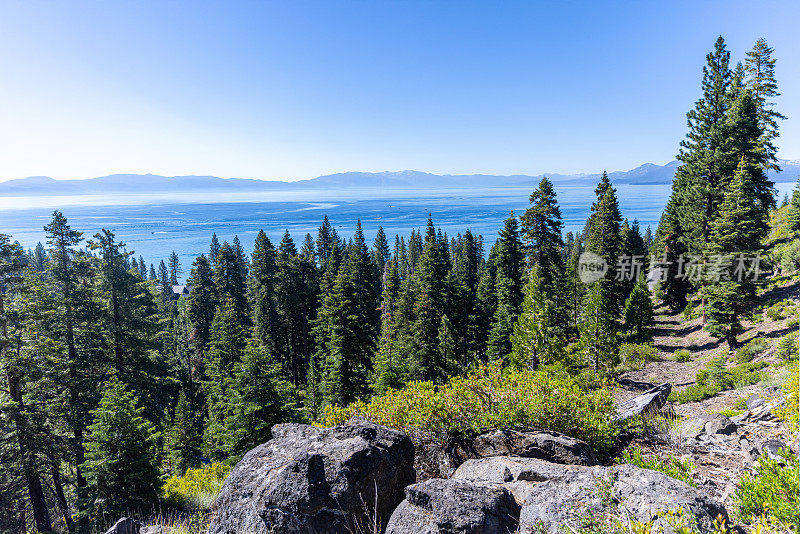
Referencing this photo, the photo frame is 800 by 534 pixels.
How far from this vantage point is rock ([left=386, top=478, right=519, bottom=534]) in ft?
16.1

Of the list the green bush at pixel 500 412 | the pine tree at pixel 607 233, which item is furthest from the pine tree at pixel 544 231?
the green bush at pixel 500 412

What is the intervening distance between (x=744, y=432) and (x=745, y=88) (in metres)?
31.5

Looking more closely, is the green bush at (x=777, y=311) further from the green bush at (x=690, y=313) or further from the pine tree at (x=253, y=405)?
the pine tree at (x=253, y=405)

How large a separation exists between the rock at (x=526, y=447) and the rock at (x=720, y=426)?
3283mm

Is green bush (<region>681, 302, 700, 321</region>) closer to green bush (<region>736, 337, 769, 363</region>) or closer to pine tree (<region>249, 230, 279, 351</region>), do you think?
green bush (<region>736, 337, 769, 363</region>)

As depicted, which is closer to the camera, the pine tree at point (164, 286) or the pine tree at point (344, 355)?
the pine tree at point (344, 355)

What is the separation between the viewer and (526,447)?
779 cm

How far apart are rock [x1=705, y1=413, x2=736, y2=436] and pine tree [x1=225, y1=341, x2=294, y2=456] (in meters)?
15.3

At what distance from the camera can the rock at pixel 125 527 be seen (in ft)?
24.6

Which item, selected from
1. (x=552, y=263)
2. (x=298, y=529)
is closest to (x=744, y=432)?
(x=298, y=529)

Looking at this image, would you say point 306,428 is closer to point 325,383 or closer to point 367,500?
point 367,500

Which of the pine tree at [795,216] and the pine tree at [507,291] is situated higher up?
the pine tree at [795,216]

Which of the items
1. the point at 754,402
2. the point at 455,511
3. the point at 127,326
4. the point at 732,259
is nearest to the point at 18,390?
the point at 127,326

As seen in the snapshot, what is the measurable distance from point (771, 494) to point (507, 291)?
27.1 metres
